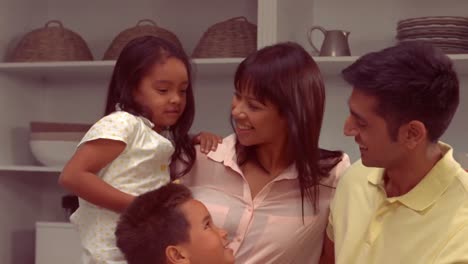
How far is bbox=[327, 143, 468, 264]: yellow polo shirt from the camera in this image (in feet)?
4.44

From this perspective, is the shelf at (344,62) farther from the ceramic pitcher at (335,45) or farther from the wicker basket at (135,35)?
the wicker basket at (135,35)

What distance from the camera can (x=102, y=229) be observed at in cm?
176

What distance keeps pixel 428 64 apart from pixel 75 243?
1668 mm

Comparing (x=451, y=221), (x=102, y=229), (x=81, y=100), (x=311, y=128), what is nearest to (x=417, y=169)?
(x=451, y=221)

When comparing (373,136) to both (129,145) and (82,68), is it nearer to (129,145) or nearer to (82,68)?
(129,145)

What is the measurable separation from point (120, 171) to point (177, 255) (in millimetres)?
401

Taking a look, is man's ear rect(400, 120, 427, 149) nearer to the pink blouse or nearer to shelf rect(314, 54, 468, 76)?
the pink blouse

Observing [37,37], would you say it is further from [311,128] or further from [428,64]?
[428,64]

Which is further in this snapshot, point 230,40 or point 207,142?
point 230,40

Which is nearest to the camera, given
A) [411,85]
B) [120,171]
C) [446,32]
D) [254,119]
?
[411,85]

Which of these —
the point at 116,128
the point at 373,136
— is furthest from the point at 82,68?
the point at 373,136

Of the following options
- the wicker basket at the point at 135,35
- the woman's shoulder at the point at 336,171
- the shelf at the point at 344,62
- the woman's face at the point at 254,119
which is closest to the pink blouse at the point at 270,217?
the woman's shoulder at the point at 336,171

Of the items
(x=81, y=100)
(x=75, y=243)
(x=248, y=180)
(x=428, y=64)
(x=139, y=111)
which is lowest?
(x=75, y=243)

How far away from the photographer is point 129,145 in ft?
5.80
